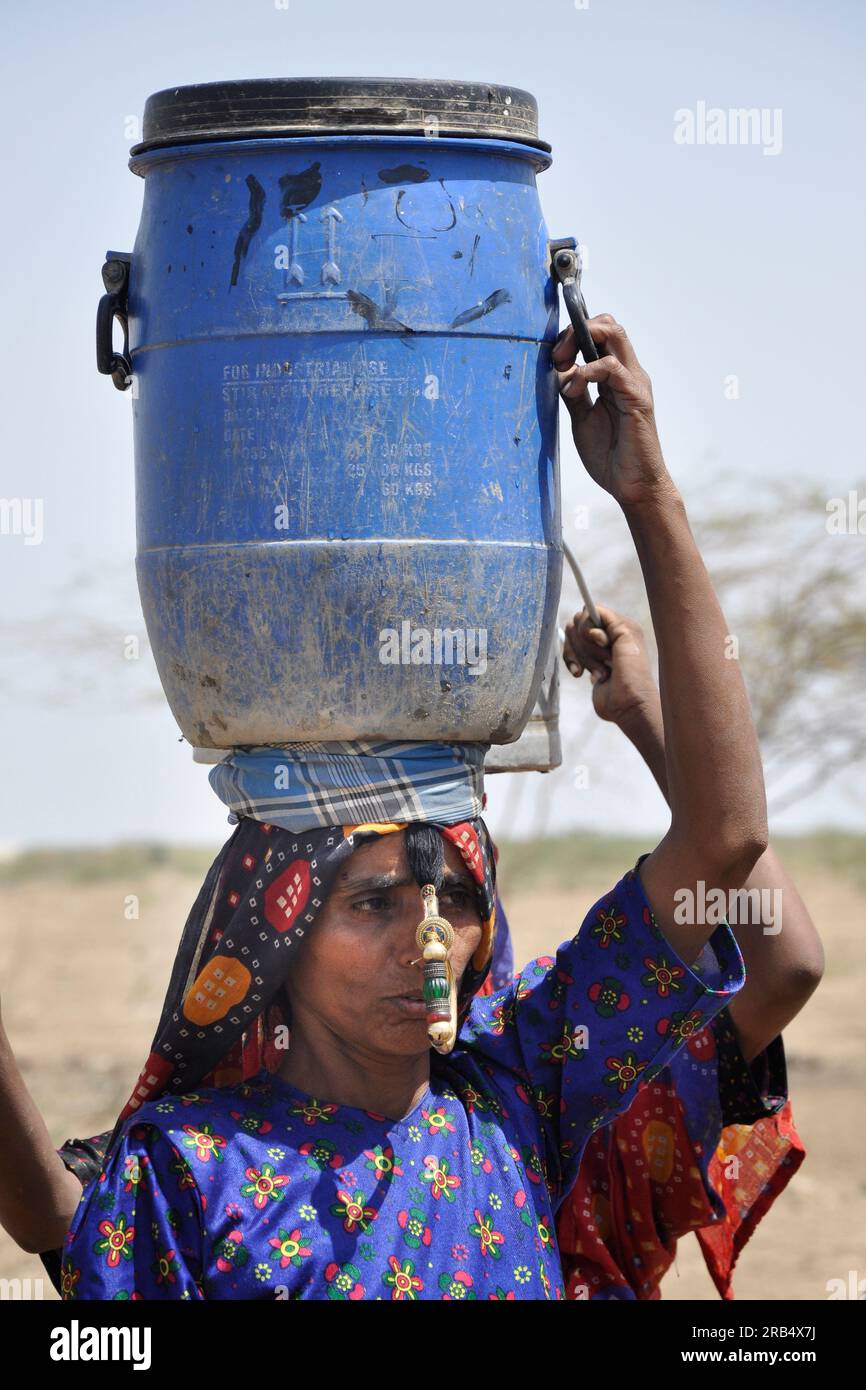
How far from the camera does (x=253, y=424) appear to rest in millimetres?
2107

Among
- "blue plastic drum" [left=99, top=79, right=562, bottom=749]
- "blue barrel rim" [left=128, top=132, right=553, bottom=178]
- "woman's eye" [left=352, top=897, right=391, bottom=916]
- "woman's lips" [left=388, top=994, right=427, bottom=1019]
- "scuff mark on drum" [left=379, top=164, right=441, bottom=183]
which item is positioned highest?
"blue barrel rim" [left=128, top=132, right=553, bottom=178]

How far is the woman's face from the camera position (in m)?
2.25

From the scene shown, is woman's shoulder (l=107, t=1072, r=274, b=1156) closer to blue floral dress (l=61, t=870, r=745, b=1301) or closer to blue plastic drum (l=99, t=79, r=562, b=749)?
blue floral dress (l=61, t=870, r=745, b=1301)

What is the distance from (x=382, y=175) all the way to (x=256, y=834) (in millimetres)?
864

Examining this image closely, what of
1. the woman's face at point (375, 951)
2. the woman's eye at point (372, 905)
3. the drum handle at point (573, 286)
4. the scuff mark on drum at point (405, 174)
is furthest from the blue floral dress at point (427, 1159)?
the scuff mark on drum at point (405, 174)

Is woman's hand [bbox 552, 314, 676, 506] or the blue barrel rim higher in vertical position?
the blue barrel rim

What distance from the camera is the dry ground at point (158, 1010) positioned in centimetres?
650

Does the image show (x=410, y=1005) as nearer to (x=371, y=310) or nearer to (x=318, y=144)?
(x=371, y=310)

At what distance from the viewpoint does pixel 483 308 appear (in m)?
2.15

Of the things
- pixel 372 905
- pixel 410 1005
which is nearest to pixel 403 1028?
pixel 410 1005

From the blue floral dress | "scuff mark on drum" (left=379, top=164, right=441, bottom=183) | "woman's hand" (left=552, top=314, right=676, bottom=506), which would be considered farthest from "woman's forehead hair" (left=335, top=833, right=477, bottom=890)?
"scuff mark on drum" (left=379, top=164, right=441, bottom=183)

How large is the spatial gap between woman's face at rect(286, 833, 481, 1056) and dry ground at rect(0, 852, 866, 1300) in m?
0.77
